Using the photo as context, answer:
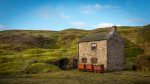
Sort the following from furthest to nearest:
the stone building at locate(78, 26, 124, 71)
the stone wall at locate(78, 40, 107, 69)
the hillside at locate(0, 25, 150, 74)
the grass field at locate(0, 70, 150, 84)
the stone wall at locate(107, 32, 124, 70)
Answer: the stone wall at locate(78, 40, 107, 69) < the stone wall at locate(107, 32, 124, 70) < the stone building at locate(78, 26, 124, 71) < the hillside at locate(0, 25, 150, 74) < the grass field at locate(0, 70, 150, 84)

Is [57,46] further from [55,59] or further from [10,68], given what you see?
[10,68]

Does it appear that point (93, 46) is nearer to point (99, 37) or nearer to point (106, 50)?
point (99, 37)

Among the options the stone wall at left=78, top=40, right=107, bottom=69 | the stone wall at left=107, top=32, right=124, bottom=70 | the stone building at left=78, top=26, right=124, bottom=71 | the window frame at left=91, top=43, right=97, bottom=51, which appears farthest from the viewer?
the window frame at left=91, top=43, right=97, bottom=51

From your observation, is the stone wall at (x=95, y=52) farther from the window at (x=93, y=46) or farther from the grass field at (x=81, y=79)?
the grass field at (x=81, y=79)

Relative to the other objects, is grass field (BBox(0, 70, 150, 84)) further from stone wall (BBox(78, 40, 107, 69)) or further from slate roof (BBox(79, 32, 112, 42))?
slate roof (BBox(79, 32, 112, 42))

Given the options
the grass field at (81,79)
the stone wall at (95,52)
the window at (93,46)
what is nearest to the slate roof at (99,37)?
the stone wall at (95,52)

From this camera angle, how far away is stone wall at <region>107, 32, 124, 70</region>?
181ft

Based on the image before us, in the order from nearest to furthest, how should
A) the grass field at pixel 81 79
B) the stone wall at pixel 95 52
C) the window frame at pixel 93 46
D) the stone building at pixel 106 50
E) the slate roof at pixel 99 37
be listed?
1. the grass field at pixel 81 79
2. the stone building at pixel 106 50
3. the stone wall at pixel 95 52
4. the slate roof at pixel 99 37
5. the window frame at pixel 93 46

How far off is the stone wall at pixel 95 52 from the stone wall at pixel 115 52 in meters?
0.97

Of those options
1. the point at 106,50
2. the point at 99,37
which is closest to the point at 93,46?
the point at 99,37

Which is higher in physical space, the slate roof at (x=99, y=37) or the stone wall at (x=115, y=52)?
the slate roof at (x=99, y=37)

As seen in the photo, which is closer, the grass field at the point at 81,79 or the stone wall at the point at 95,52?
the grass field at the point at 81,79

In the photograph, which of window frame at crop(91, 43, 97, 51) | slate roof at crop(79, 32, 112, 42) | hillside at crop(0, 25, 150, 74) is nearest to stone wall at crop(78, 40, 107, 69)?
window frame at crop(91, 43, 97, 51)

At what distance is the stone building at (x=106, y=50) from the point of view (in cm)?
5516
